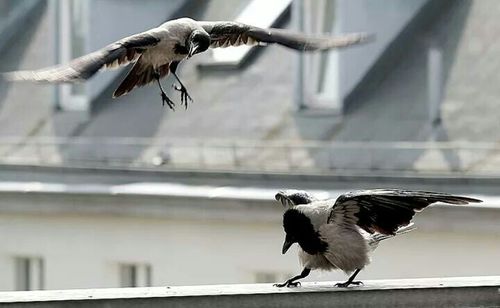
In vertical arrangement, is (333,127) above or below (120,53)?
above

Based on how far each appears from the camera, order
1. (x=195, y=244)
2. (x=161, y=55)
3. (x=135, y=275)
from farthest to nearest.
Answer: (x=135, y=275)
(x=195, y=244)
(x=161, y=55)

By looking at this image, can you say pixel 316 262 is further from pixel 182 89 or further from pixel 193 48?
pixel 193 48

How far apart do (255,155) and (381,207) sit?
7.32m

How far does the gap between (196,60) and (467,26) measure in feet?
9.81

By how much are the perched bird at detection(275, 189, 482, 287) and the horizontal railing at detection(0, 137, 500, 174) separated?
515cm

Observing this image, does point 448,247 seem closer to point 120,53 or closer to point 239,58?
point 239,58

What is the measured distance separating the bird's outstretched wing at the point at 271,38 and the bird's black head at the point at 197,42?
0.30 m

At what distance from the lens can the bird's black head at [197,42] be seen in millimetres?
3980

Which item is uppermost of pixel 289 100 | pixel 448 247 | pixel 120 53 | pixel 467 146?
pixel 289 100

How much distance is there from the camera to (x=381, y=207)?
5008mm

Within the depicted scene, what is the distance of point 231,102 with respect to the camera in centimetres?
1332

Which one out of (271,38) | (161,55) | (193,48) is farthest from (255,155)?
(193,48)

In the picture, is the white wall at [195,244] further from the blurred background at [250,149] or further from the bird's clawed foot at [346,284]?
the bird's clawed foot at [346,284]

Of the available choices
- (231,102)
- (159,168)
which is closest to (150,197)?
(159,168)
